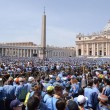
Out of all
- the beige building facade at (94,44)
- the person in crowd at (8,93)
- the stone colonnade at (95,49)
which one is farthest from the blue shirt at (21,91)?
the stone colonnade at (95,49)

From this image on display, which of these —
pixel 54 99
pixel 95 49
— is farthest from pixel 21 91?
pixel 95 49

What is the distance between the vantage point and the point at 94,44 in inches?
4535

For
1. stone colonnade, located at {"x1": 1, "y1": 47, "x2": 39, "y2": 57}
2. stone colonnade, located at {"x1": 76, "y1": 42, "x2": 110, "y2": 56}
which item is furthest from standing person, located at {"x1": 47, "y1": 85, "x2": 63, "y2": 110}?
stone colonnade, located at {"x1": 1, "y1": 47, "x2": 39, "y2": 57}

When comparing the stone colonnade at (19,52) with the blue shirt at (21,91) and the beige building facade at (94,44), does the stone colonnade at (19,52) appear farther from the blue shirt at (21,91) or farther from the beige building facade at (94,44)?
the blue shirt at (21,91)

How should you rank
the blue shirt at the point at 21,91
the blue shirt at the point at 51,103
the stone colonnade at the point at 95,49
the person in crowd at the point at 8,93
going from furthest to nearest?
the stone colonnade at the point at 95,49, the blue shirt at the point at 21,91, the person in crowd at the point at 8,93, the blue shirt at the point at 51,103

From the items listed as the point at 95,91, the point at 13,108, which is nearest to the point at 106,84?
the point at 95,91

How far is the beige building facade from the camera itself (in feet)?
365

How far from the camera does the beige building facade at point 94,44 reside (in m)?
111

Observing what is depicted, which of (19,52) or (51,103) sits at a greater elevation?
(19,52)

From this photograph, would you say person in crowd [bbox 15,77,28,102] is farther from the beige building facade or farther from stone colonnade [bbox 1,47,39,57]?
stone colonnade [bbox 1,47,39,57]

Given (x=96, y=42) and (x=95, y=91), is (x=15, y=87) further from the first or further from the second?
(x=96, y=42)

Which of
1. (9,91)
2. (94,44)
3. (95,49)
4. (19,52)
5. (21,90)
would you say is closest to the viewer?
(9,91)

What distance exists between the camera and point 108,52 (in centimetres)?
10838

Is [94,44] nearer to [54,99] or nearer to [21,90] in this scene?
[21,90]
